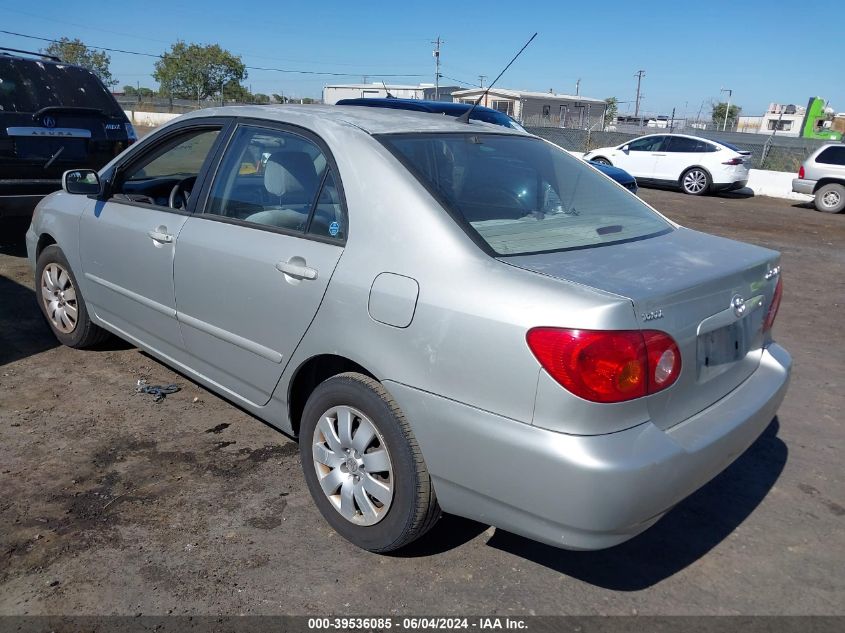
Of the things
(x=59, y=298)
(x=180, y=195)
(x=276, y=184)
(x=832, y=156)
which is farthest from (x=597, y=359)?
(x=832, y=156)

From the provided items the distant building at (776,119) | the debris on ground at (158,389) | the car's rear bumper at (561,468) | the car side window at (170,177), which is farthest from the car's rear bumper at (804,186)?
the distant building at (776,119)

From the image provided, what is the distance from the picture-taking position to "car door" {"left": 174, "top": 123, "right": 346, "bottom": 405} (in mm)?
2953

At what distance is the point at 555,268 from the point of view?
8.11 ft

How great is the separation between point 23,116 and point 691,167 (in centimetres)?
1567

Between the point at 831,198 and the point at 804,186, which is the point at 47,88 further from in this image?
the point at 831,198

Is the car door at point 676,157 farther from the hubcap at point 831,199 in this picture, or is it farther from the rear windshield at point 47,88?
the rear windshield at point 47,88

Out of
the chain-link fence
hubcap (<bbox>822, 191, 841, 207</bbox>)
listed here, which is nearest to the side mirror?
hubcap (<bbox>822, 191, 841, 207</bbox>)

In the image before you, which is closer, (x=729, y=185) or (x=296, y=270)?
A: (x=296, y=270)

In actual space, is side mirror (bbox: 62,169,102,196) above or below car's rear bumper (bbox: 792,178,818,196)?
above

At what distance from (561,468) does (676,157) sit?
17884mm

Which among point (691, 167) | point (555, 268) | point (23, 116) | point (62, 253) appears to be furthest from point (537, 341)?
point (691, 167)

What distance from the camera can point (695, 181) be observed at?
1816 centimetres

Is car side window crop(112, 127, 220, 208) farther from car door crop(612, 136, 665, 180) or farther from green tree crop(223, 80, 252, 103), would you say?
green tree crop(223, 80, 252, 103)

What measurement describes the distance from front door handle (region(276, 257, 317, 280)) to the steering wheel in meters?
1.03
